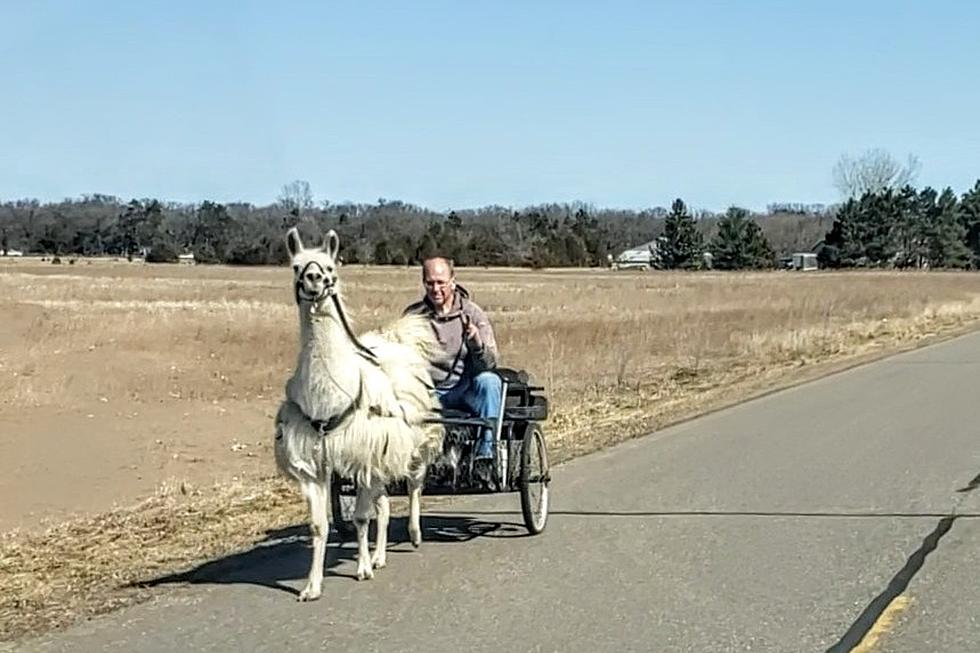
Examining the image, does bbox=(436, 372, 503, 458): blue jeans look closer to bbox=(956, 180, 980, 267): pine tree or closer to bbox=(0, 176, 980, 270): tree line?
bbox=(0, 176, 980, 270): tree line

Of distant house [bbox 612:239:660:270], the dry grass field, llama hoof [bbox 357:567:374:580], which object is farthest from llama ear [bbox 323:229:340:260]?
distant house [bbox 612:239:660:270]

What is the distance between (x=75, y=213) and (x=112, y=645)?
181363 millimetres

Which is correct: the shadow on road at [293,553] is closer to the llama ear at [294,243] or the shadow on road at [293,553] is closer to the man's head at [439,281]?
the man's head at [439,281]

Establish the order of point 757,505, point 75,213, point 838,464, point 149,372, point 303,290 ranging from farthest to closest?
1. point 75,213
2. point 149,372
3. point 838,464
4. point 757,505
5. point 303,290

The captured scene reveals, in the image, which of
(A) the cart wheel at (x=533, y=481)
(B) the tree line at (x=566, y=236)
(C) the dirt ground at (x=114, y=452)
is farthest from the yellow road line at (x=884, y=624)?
(B) the tree line at (x=566, y=236)

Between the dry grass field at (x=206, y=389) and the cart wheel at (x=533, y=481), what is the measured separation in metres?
2.00

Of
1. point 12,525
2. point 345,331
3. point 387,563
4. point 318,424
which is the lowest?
point 12,525

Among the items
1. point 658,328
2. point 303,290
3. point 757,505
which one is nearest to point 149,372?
point 658,328

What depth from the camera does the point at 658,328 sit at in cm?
3762

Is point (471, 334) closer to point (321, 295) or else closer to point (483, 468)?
point (483, 468)

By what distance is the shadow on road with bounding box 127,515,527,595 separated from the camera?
825 centimetres

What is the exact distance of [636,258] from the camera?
15850cm

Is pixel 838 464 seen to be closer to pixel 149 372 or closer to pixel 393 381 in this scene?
pixel 393 381

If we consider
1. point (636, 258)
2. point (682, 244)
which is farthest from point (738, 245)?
point (636, 258)
